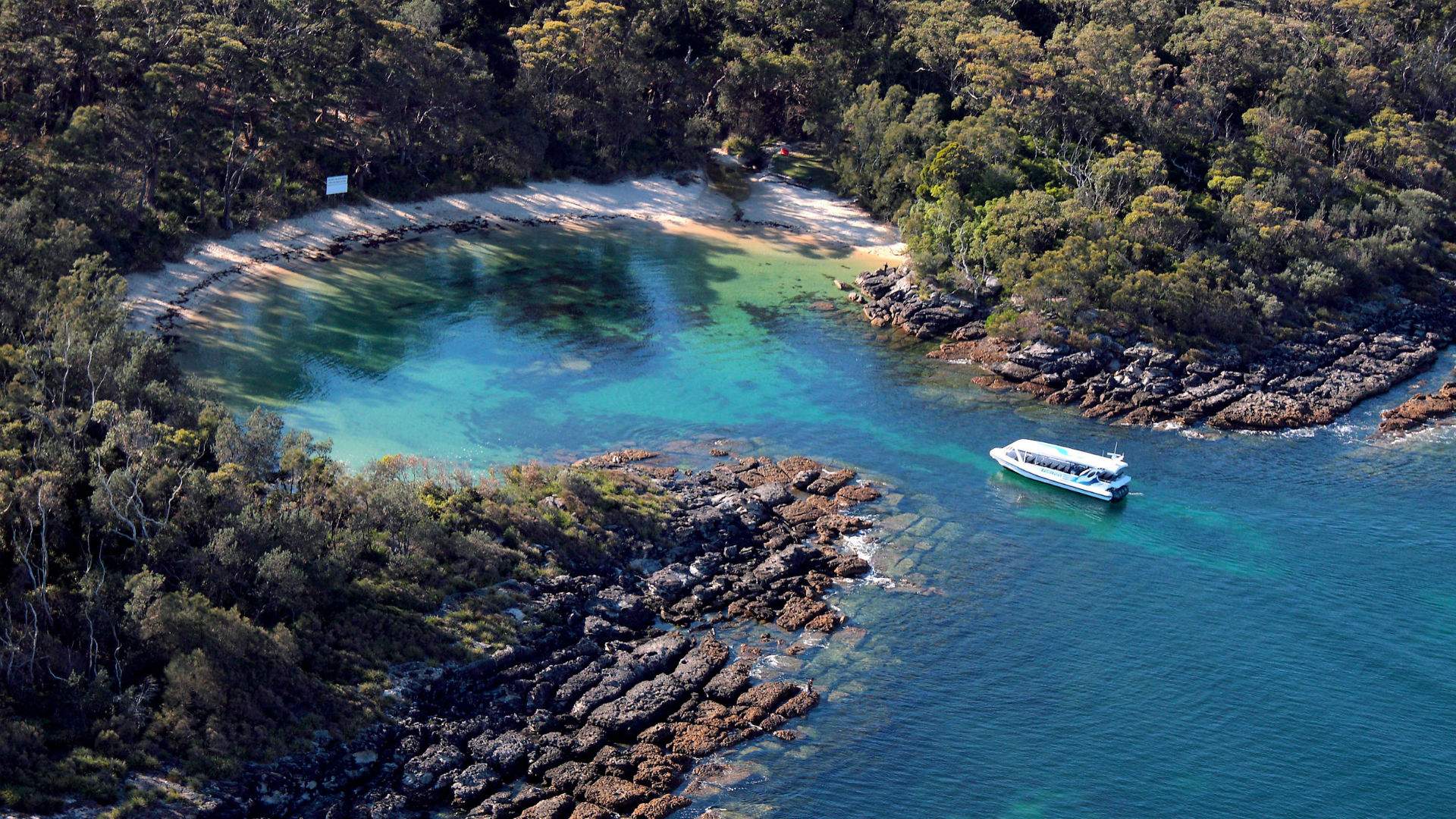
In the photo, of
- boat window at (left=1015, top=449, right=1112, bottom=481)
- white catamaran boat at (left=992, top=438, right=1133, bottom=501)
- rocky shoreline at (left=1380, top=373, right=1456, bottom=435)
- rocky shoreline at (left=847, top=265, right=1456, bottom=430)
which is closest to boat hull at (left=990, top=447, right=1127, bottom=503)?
white catamaran boat at (left=992, top=438, right=1133, bottom=501)

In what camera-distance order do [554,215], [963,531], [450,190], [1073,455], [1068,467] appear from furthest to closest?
[554,215]
[450,190]
[1073,455]
[1068,467]
[963,531]

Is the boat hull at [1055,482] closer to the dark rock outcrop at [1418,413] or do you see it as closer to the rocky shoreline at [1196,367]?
the rocky shoreline at [1196,367]

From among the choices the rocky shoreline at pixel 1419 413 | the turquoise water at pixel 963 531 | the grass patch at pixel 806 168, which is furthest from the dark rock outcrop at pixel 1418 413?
the grass patch at pixel 806 168

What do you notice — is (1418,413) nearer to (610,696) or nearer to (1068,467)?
(1068,467)

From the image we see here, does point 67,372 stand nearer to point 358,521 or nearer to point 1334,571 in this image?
point 358,521

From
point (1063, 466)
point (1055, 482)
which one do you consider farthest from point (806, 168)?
point (1055, 482)
